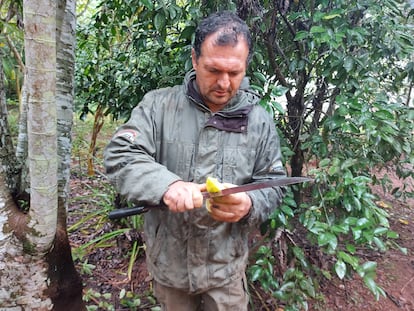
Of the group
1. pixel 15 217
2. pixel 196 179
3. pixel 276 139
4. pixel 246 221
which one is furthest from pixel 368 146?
pixel 15 217

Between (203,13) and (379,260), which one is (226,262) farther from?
(379,260)

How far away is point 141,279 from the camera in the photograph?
2.41 metres

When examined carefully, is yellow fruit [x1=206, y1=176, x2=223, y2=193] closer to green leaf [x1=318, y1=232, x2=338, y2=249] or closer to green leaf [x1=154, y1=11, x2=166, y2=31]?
green leaf [x1=318, y1=232, x2=338, y2=249]

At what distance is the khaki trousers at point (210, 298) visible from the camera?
140 cm

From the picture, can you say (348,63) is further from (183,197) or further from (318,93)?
(183,197)

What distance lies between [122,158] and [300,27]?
149 cm

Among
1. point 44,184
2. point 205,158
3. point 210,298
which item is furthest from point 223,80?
point 210,298

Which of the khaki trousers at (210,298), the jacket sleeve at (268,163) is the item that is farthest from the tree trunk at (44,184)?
the jacket sleeve at (268,163)

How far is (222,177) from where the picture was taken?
4.14 ft

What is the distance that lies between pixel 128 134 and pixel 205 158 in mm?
287

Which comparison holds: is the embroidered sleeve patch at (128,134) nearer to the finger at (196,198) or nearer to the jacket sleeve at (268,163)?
the finger at (196,198)

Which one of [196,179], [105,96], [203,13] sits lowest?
[196,179]

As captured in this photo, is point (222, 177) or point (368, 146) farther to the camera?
point (368, 146)

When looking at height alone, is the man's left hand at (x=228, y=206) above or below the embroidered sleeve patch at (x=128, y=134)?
below
